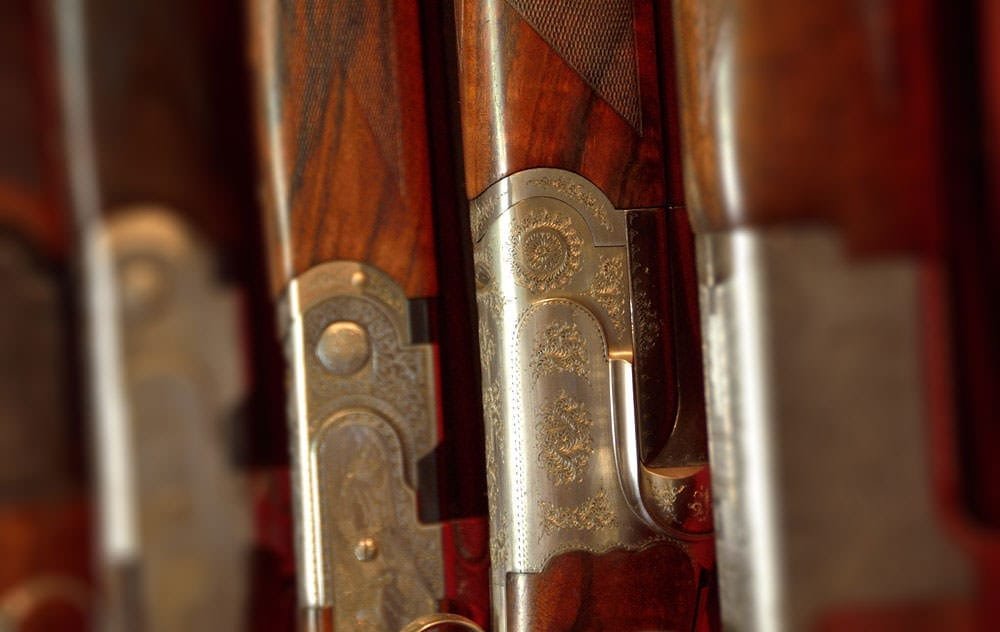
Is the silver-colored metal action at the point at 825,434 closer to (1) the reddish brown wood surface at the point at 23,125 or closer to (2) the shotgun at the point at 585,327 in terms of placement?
(2) the shotgun at the point at 585,327

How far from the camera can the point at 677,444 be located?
59 cm

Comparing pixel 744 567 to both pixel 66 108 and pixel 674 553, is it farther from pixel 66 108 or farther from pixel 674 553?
pixel 66 108

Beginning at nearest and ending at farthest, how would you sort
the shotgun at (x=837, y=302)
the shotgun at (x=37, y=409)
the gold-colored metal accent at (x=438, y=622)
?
the shotgun at (x=837, y=302)
the shotgun at (x=37, y=409)
the gold-colored metal accent at (x=438, y=622)

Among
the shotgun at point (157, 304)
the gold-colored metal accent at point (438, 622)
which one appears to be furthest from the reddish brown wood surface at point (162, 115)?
the gold-colored metal accent at point (438, 622)

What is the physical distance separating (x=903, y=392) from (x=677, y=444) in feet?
0.69


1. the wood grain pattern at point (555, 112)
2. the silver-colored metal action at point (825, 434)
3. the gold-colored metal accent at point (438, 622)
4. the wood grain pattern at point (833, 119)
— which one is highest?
the wood grain pattern at point (555, 112)

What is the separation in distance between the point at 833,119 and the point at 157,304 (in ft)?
0.90

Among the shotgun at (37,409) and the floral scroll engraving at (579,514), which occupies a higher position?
the shotgun at (37,409)

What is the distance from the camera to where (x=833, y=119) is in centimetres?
39

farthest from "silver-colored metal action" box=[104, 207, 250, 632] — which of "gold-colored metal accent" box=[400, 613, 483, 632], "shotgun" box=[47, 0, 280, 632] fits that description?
"gold-colored metal accent" box=[400, 613, 483, 632]

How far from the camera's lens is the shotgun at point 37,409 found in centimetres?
49

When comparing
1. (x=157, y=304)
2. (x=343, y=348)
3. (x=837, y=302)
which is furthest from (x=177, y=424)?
(x=837, y=302)

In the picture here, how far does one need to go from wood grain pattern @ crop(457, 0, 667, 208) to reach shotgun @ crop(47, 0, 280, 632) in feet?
0.44

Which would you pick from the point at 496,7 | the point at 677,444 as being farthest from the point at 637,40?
the point at 677,444
